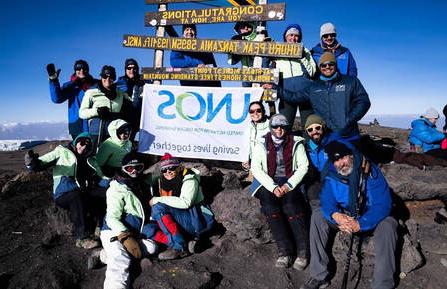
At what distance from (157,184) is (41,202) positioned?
175 inches

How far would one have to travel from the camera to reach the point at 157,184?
7.04 m

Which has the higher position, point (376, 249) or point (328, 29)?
point (328, 29)

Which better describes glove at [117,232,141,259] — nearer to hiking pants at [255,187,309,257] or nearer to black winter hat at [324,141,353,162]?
hiking pants at [255,187,309,257]

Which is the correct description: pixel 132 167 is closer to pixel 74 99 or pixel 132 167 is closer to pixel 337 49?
pixel 74 99

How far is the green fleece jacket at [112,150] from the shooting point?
24.3 ft

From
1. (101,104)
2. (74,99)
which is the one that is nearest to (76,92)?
(74,99)

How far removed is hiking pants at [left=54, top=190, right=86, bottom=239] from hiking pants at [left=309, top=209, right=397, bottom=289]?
14.9 ft

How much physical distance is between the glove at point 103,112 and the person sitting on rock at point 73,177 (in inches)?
34.8

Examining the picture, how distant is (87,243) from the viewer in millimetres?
6520

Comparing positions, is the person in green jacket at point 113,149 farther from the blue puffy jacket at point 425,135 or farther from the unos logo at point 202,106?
the blue puffy jacket at point 425,135

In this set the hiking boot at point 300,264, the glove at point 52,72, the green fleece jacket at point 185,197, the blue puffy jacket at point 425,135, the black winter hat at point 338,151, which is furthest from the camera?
the blue puffy jacket at point 425,135

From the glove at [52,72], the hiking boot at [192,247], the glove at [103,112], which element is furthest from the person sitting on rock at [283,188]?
the glove at [52,72]

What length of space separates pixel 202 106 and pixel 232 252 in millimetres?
3581

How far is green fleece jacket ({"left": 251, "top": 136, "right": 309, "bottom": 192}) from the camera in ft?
18.4
